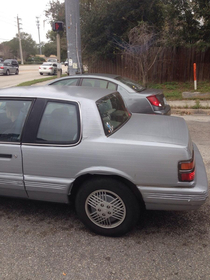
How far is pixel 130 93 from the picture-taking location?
21.8 feet

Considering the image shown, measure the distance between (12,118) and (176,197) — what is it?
6.69ft

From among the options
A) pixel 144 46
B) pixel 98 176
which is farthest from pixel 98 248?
pixel 144 46

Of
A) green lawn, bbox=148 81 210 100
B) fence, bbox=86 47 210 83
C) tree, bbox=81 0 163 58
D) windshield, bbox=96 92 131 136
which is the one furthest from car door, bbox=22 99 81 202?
tree, bbox=81 0 163 58

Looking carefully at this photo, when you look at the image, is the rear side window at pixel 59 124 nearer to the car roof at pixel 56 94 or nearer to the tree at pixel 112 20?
the car roof at pixel 56 94

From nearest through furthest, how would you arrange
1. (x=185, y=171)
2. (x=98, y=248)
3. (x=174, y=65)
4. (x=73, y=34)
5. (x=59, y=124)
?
(x=185, y=171), (x=98, y=248), (x=59, y=124), (x=73, y=34), (x=174, y=65)

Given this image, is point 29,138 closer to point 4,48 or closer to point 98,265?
point 98,265

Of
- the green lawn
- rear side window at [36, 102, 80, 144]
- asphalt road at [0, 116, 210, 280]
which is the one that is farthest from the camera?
the green lawn

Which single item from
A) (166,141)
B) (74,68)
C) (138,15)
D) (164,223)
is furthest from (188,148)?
(138,15)

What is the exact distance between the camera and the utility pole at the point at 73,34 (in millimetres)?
9508

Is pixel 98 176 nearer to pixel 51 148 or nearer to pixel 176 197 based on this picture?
pixel 51 148

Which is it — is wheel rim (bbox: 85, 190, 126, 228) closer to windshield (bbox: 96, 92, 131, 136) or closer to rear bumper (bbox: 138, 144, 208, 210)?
rear bumper (bbox: 138, 144, 208, 210)

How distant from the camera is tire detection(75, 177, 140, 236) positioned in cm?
281

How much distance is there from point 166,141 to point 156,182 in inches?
16.7

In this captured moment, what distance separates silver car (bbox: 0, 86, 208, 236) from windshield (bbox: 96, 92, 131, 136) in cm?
2
